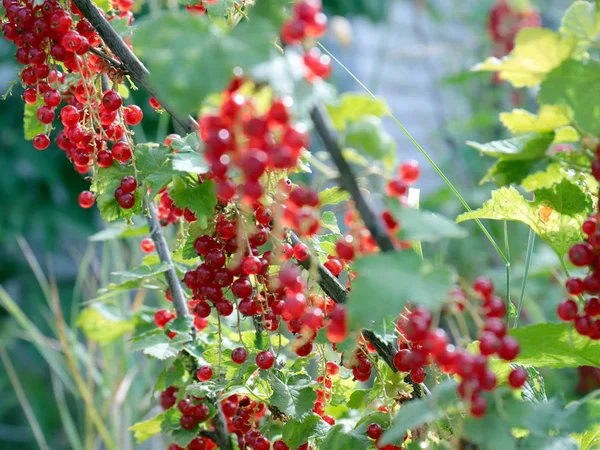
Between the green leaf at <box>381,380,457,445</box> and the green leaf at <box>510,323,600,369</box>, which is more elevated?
the green leaf at <box>381,380,457,445</box>

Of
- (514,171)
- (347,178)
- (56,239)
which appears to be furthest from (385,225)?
(56,239)

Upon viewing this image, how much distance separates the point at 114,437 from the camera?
4.33ft

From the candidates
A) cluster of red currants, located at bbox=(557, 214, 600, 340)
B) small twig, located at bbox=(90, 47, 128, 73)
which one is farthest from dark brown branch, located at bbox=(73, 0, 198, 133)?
cluster of red currants, located at bbox=(557, 214, 600, 340)

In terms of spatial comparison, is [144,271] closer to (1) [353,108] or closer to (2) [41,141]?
Result: (2) [41,141]

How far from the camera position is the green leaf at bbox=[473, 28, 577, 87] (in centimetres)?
48

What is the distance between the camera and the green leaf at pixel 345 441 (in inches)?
24.5

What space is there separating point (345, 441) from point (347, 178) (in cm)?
31

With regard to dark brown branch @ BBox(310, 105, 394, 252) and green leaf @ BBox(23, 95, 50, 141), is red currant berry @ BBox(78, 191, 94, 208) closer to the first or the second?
green leaf @ BBox(23, 95, 50, 141)

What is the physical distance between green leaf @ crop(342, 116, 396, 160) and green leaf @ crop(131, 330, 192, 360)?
1.40 feet

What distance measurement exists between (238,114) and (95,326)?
77 centimetres

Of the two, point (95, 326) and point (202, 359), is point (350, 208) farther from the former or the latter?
point (95, 326)

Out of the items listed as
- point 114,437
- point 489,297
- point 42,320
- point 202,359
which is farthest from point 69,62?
point 42,320

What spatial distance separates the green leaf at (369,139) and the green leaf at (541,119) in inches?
6.0

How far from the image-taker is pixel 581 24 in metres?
0.50
